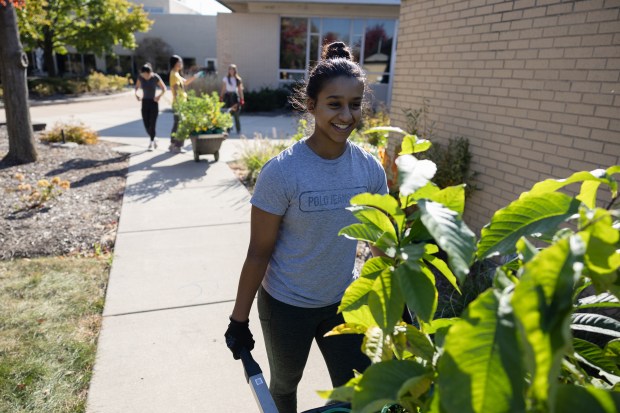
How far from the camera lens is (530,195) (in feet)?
2.33

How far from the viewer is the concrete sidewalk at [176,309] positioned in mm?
2902

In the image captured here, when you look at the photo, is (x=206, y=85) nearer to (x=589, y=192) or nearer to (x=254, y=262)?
(x=254, y=262)

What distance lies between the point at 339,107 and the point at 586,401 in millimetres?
1554

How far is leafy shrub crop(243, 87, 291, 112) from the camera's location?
733 inches

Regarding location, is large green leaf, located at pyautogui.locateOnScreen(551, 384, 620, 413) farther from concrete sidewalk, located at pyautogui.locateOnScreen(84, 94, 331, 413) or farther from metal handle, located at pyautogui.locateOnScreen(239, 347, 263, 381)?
metal handle, located at pyautogui.locateOnScreen(239, 347, 263, 381)

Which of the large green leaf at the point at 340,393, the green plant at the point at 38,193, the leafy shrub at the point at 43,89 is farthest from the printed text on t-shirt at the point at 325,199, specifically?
the leafy shrub at the point at 43,89

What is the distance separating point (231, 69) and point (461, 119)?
9.19 meters

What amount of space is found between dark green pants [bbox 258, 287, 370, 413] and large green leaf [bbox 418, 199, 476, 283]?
148cm

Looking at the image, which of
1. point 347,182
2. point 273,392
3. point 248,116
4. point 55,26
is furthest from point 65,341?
point 55,26

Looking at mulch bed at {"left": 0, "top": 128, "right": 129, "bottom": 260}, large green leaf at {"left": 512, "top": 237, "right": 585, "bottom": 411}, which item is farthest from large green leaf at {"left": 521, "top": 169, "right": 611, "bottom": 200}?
mulch bed at {"left": 0, "top": 128, "right": 129, "bottom": 260}

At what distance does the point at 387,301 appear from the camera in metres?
0.81

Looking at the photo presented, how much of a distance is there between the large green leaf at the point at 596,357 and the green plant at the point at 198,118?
27.7 ft

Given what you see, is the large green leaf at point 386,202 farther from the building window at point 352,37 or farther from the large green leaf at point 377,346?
the building window at point 352,37

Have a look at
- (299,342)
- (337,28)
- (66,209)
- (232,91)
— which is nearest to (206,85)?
(337,28)
